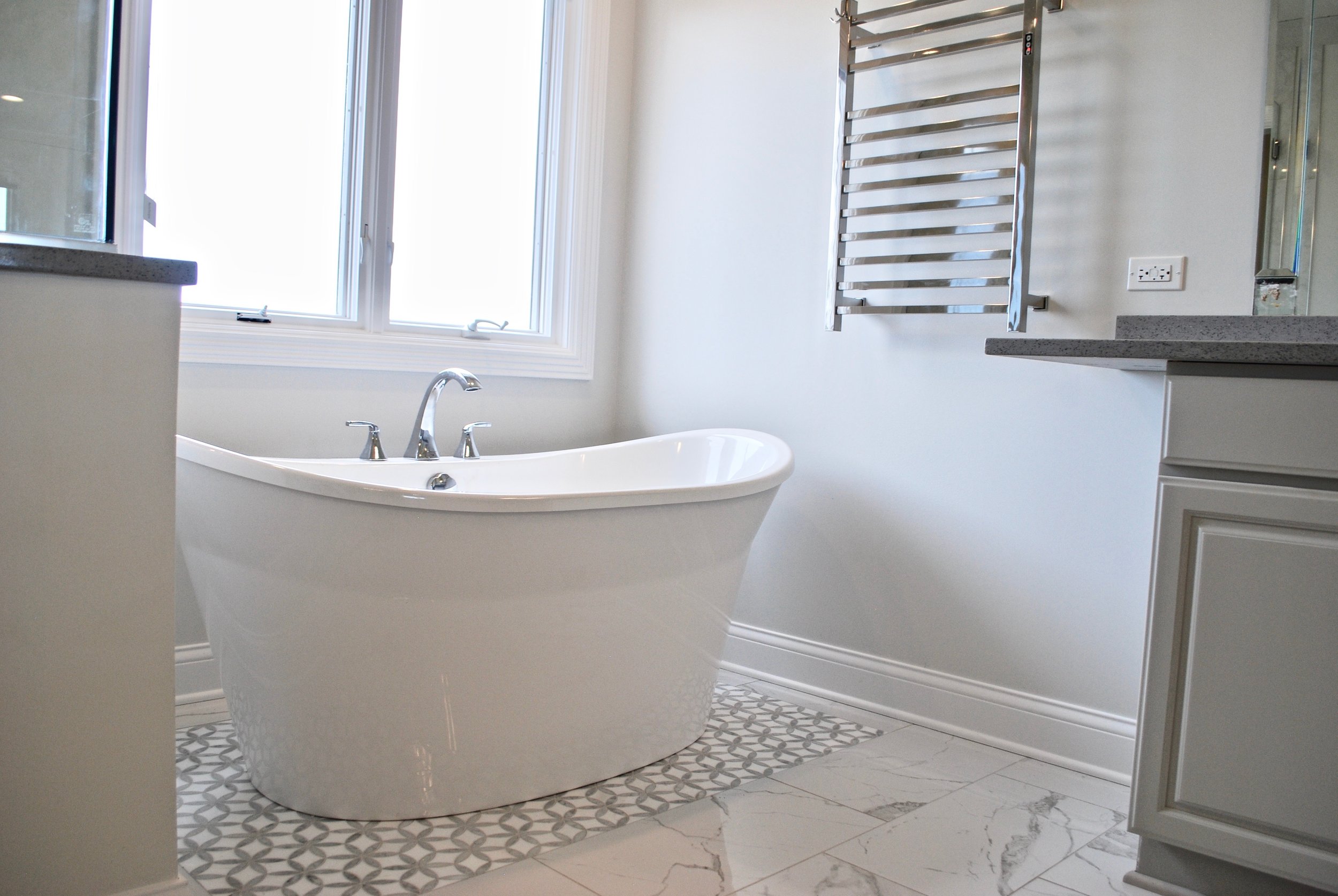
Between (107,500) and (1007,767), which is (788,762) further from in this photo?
(107,500)

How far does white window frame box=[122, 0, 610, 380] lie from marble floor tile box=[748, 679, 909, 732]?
113 cm

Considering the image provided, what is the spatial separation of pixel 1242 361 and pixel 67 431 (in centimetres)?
167

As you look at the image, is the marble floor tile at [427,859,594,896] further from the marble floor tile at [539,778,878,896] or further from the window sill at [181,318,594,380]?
the window sill at [181,318,594,380]

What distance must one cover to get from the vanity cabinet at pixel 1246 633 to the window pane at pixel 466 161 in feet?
6.70

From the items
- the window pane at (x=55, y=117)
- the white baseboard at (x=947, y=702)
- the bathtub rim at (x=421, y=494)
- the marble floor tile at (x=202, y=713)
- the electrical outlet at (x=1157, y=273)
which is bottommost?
the marble floor tile at (x=202, y=713)

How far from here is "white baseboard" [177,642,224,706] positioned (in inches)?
90.7

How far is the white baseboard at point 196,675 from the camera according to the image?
2.30 m

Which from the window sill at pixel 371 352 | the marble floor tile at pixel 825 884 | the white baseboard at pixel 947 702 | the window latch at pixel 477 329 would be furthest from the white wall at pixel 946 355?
the marble floor tile at pixel 825 884

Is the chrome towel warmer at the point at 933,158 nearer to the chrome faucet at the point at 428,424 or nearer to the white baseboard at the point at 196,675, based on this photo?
the chrome faucet at the point at 428,424

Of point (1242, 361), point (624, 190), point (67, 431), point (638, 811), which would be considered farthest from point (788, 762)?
point (624, 190)

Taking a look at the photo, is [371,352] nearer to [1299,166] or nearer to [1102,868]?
[1102,868]

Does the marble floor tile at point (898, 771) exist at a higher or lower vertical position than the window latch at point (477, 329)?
lower

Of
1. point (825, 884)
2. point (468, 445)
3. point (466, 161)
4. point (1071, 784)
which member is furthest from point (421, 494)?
point (466, 161)

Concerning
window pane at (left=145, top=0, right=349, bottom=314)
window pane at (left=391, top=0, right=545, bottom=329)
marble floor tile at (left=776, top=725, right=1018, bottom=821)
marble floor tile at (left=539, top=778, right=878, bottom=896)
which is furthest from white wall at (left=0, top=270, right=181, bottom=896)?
window pane at (left=391, top=0, right=545, bottom=329)
